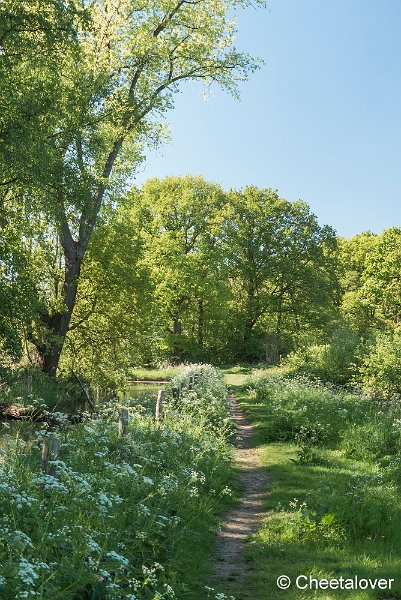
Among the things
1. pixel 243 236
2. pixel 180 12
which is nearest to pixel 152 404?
pixel 180 12

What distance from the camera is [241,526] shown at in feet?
29.7

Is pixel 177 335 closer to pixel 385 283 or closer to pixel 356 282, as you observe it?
pixel 385 283

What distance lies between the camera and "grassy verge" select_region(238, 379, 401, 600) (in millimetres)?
6984

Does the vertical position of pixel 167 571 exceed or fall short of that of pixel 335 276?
it falls short

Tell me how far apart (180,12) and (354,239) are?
48408 mm

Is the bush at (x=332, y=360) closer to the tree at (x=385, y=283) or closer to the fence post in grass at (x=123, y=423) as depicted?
the tree at (x=385, y=283)

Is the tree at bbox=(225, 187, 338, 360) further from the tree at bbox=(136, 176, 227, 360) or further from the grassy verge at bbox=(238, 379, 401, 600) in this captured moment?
the grassy verge at bbox=(238, 379, 401, 600)

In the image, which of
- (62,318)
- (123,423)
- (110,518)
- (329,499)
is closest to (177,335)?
(62,318)

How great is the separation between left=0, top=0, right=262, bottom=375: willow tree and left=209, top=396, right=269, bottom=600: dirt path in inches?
329

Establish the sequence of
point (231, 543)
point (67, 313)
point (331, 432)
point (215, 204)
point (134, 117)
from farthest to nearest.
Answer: point (215, 204) → point (134, 117) → point (67, 313) → point (331, 432) → point (231, 543)

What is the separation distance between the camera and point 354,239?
7006 centimetres

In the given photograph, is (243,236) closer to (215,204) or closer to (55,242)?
(215,204)

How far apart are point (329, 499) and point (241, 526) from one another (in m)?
1.37

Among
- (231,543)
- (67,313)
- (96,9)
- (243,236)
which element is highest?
(96,9)
